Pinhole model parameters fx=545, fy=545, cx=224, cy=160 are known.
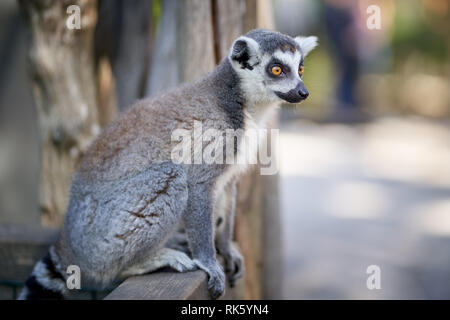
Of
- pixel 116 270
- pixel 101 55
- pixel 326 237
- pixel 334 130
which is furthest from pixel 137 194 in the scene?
pixel 334 130

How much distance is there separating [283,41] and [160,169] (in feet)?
3.70

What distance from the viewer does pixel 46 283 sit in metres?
3.46

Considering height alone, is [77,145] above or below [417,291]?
above

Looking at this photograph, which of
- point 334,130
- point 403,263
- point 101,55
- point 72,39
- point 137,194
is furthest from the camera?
point 334,130

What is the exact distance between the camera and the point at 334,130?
55.5ft

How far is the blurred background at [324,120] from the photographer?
4.76 meters

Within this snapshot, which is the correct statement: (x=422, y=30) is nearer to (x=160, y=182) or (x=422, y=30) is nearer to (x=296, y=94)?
(x=296, y=94)

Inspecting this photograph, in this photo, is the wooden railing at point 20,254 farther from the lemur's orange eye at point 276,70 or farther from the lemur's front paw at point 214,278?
the lemur's orange eye at point 276,70

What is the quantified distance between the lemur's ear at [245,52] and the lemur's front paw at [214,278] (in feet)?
4.26

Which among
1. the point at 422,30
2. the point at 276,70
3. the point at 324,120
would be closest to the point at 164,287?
the point at 276,70

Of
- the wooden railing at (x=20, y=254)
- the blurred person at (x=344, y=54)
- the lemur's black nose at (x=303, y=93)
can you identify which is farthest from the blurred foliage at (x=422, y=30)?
the wooden railing at (x=20, y=254)

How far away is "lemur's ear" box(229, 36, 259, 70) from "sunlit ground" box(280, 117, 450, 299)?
3978 mm

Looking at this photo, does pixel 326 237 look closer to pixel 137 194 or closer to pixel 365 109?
pixel 137 194

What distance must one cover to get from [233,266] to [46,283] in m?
1.26
